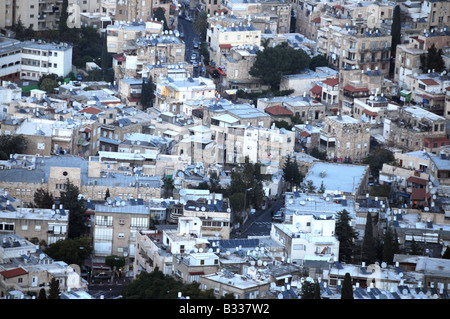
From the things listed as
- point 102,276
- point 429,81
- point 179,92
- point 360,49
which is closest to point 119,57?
point 179,92

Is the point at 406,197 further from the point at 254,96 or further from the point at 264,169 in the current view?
the point at 254,96

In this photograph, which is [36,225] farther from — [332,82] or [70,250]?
[332,82]

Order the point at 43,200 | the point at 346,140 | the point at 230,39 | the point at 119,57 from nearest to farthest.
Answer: the point at 43,200, the point at 346,140, the point at 119,57, the point at 230,39

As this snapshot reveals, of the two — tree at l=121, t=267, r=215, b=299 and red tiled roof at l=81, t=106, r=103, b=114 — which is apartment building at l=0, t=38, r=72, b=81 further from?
tree at l=121, t=267, r=215, b=299

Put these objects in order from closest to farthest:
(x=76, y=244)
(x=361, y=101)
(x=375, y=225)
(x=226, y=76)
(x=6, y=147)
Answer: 1. (x=76, y=244)
2. (x=375, y=225)
3. (x=6, y=147)
4. (x=361, y=101)
5. (x=226, y=76)

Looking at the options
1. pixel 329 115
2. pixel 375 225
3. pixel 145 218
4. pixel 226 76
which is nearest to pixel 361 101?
pixel 329 115

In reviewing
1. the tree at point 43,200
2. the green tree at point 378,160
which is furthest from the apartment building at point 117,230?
the green tree at point 378,160

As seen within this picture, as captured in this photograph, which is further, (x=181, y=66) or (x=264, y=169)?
(x=181, y=66)
